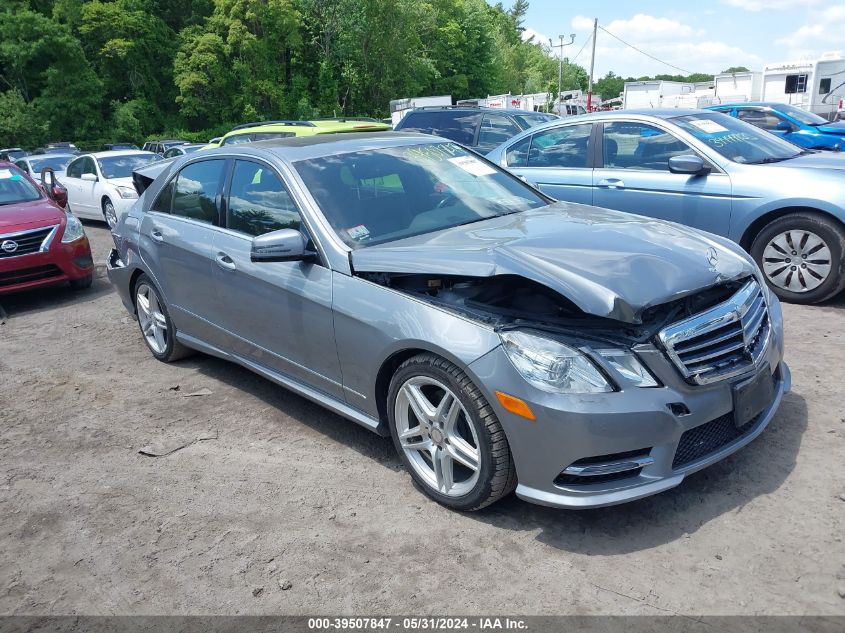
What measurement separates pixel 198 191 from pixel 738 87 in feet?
115

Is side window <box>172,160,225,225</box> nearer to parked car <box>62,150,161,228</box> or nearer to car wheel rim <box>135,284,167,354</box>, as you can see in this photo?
car wheel rim <box>135,284,167,354</box>

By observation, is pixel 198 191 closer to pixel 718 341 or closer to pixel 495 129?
pixel 718 341

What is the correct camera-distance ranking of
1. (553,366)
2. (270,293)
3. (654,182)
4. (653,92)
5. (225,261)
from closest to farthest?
(553,366)
(270,293)
(225,261)
(654,182)
(653,92)

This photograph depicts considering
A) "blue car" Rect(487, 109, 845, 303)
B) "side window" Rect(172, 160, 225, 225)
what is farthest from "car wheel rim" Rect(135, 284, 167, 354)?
"blue car" Rect(487, 109, 845, 303)

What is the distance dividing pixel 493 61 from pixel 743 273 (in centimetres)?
7027

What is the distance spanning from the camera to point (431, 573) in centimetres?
295

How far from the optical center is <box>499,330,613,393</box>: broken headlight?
2.90m

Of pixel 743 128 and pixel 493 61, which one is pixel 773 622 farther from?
pixel 493 61

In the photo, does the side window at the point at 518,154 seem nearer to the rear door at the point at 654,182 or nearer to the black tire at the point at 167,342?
the rear door at the point at 654,182

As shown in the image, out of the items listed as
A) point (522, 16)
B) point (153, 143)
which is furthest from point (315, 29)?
point (522, 16)

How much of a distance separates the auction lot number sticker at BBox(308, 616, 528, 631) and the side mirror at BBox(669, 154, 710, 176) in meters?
4.86

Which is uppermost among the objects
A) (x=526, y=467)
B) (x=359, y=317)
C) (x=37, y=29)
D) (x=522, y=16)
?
(x=522, y=16)

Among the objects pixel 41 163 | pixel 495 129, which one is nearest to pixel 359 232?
pixel 495 129

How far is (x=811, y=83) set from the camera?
93.8ft
